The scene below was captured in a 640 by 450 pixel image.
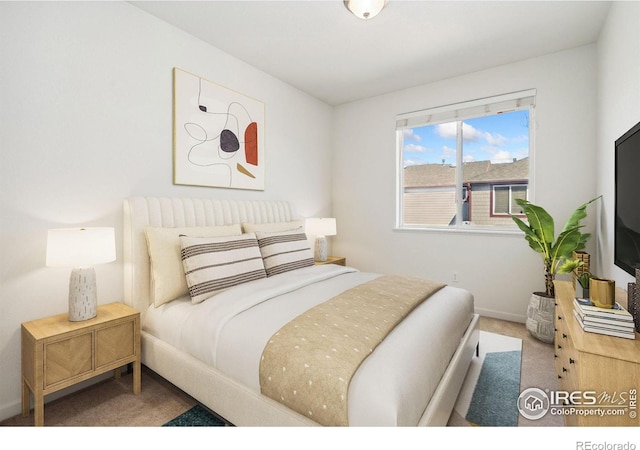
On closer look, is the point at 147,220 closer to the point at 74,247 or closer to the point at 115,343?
the point at 74,247

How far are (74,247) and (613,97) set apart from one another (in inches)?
144

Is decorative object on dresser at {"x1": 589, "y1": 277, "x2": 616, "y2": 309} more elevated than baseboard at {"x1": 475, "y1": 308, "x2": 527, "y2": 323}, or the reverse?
decorative object on dresser at {"x1": 589, "y1": 277, "x2": 616, "y2": 309}

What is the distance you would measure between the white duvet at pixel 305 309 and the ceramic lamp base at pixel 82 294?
1.17 ft

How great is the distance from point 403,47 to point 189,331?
293 cm

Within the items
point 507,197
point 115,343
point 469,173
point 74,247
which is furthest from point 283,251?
point 507,197

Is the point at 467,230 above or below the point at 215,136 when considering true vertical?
below

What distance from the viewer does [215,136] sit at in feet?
9.14

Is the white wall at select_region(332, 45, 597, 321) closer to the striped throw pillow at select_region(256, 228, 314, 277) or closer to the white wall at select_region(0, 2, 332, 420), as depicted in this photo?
the striped throw pillow at select_region(256, 228, 314, 277)

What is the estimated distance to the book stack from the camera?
4.29ft

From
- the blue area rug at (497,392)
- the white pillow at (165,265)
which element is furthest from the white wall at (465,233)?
the white pillow at (165,265)

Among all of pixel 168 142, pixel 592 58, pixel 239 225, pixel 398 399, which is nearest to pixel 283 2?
pixel 168 142

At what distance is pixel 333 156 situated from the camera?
444 centimetres

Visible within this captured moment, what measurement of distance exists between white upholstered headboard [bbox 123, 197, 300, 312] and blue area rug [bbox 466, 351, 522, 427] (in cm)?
223

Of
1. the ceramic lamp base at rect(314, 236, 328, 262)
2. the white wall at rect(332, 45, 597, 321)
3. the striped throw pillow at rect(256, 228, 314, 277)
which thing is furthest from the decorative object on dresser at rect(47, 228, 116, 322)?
the white wall at rect(332, 45, 597, 321)
